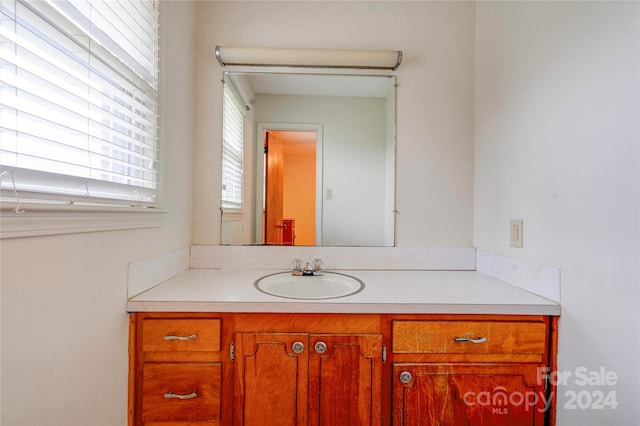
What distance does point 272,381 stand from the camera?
0.94 metres

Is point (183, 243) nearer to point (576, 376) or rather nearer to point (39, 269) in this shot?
point (39, 269)

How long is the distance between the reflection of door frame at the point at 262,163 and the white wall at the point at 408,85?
219 mm

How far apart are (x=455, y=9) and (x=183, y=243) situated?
194cm

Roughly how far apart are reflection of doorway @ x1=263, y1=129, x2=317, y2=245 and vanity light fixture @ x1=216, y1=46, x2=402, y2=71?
1.19 ft

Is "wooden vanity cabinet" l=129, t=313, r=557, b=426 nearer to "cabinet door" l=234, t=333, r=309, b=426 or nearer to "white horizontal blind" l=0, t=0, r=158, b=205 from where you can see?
"cabinet door" l=234, t=333, r=309, b=426

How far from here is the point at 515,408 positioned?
95cm

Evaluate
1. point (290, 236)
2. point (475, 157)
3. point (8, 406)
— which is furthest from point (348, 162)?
point (8, 406)

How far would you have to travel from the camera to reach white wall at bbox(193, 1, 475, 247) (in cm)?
145

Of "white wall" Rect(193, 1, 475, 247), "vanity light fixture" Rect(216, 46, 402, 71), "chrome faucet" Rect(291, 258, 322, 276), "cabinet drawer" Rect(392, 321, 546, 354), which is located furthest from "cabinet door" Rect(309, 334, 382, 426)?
"vanity light fixture" Rect(216, 46, 402, 71)

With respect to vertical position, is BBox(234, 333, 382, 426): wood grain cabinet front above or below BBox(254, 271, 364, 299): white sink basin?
below

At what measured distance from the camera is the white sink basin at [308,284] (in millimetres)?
1259

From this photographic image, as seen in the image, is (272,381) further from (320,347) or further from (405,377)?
(405,377)

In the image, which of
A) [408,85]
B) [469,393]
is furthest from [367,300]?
[408,85]

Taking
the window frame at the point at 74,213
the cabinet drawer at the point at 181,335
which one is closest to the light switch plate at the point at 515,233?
the cabinet drawer at the point at 181,335
